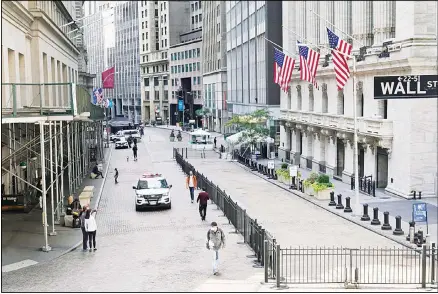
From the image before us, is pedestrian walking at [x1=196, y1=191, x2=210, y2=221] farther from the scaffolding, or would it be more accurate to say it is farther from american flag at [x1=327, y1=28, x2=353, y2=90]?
american flag at [x1=327, y1=28, x2=353, y2=90]

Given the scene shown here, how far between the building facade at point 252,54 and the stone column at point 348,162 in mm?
15346

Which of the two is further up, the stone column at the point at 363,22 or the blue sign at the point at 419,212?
the stone column at the point at 363,22

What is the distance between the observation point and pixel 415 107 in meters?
31.0

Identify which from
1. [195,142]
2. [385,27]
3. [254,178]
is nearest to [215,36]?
[195,142]

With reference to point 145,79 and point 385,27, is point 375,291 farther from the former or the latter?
point 145,79

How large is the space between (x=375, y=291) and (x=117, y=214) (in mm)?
15909

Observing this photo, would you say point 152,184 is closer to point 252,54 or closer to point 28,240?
point 28,240

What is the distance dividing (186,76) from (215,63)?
27086mm

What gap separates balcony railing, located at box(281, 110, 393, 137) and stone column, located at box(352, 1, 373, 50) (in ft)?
15.3

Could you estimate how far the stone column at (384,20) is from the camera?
3394 cm

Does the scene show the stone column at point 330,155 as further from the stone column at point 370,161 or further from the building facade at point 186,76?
the building facade at point 186,76

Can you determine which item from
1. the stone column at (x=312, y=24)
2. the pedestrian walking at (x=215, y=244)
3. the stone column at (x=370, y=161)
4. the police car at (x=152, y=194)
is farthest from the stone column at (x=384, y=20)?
the pedestrian walking at (x=215, y=244)

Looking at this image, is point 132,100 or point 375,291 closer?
point 375,291

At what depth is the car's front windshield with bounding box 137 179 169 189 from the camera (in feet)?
96.5
